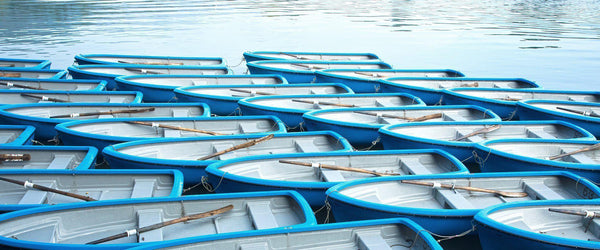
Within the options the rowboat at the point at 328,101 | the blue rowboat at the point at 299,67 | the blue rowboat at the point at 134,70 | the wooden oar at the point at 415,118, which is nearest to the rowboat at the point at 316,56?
the blue rowboat at the point at 299,67

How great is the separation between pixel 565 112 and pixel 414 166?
20.8ft

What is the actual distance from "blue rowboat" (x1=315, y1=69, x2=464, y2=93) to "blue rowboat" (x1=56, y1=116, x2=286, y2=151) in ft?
16.4

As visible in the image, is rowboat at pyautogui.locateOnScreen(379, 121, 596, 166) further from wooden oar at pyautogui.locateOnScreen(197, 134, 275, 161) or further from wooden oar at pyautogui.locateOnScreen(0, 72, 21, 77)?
wooden oar at pyautogui.locateOnScreen(0, 72, 21, 77)

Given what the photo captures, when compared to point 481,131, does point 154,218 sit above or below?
above

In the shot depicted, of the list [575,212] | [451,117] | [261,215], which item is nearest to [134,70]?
[451,117]

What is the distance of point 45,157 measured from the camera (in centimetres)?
916

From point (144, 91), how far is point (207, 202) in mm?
7810

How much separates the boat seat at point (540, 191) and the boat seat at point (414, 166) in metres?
1.66

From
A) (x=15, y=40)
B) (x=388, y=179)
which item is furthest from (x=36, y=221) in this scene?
(x=15, y=40)

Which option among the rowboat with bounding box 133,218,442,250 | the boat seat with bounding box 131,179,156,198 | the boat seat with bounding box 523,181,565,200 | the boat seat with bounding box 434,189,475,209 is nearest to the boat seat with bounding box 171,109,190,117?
the boat seat with bounding box 131,179,156,198

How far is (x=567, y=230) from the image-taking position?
7625 mm

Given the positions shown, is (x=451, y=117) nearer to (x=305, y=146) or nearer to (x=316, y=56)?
(x=305, y=146)

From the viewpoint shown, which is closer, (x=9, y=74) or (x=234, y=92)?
(x=234, y=92)

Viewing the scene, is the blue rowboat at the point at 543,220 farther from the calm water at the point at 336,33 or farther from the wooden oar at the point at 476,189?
the calm water at the point at 336,33
